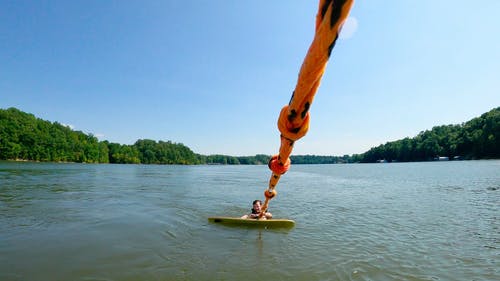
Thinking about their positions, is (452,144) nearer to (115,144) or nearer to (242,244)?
(242,244)

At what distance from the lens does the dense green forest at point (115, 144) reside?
357 feet

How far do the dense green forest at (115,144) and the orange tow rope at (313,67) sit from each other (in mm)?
134057

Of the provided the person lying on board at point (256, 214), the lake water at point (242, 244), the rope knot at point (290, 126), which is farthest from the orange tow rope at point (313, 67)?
the person lying on board at point (256, 214)

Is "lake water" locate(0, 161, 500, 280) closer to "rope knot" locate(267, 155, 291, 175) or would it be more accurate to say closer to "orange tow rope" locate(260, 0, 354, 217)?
"rope knot" locate(267, 155, 291, 175)

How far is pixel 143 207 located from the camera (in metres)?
19.2

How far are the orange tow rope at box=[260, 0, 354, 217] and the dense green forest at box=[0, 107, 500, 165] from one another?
134 meters

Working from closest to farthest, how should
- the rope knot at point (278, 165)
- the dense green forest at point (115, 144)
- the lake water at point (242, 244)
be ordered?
1. the rope knot at point (278, 165)
2. the lake water at point (242, 244)
3. the dense green forest at point (115, 144)

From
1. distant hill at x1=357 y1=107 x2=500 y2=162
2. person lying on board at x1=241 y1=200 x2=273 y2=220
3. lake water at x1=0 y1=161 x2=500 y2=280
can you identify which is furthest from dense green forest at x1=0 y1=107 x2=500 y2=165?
person lying on board at x1=241 y1=200 x2=273 y2=220

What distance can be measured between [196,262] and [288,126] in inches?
331

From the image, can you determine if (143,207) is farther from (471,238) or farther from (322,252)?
(471,238)

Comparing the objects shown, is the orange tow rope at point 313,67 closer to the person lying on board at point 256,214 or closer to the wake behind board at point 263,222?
the wake behind board at point 263,222

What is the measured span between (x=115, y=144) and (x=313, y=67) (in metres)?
187

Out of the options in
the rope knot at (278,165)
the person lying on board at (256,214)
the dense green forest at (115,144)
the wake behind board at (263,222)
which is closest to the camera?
the rope knot at (278,165)

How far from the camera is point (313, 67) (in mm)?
1330
